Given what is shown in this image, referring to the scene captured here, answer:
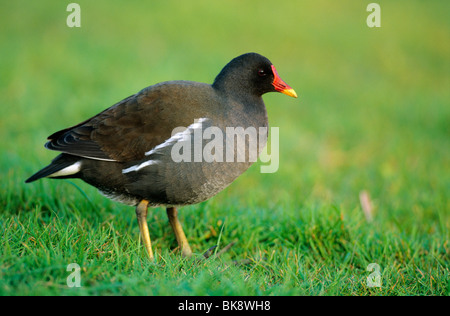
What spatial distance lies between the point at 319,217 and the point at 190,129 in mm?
1463

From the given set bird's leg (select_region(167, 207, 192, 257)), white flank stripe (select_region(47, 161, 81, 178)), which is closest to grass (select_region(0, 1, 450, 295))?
bird's leg (select_region(167, 207, 192, 257))

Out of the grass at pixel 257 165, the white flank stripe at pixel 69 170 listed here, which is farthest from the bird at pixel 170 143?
the grass at pixel 257 165

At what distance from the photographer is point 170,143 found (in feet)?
10.3

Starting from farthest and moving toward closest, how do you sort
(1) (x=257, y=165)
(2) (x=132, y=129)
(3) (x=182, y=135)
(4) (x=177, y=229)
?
(1) (x=257, y=165), (4) (x=177, y=229), (2) (x=132, y=129), (3) (x=182, y=135)

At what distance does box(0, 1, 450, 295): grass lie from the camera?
2.90 meters

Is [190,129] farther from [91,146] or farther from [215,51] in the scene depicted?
[215,51]

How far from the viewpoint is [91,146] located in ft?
10.8

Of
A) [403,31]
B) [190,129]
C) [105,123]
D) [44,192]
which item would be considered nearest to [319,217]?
[190,129]

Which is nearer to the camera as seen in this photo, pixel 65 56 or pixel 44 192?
pixel 44 192

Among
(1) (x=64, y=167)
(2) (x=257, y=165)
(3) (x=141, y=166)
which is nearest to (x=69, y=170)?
(1) (x=64, y=167)

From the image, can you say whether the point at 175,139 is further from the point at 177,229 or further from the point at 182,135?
the point at 177,229

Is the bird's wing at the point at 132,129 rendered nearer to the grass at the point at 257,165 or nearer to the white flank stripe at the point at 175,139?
the white flank stripe at the point at 175,139

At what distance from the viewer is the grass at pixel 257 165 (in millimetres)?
2896

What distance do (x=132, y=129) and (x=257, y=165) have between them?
3.00 metres
